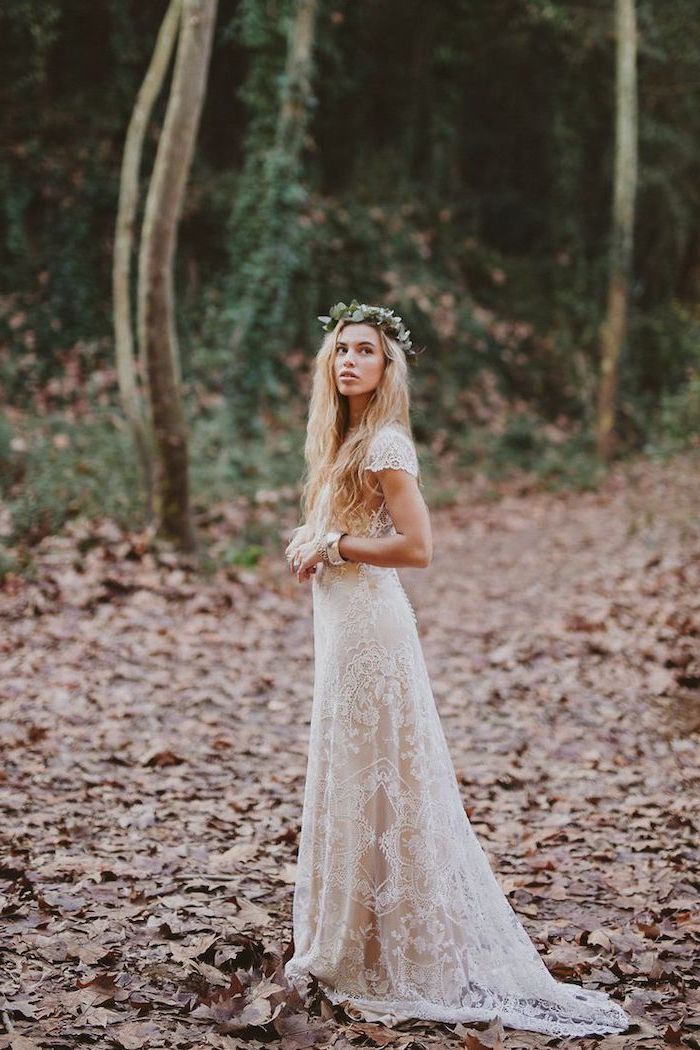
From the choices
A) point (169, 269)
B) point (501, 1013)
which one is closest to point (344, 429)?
point (501, 1013)

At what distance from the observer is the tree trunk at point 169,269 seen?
884 centimetres

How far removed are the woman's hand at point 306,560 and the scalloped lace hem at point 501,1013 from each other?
1467mm

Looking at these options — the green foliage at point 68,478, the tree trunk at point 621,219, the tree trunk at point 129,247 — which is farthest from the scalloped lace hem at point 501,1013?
the tree trunk at point 621,219

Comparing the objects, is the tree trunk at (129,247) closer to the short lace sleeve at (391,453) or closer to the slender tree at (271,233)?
the slender tree at (271,233)

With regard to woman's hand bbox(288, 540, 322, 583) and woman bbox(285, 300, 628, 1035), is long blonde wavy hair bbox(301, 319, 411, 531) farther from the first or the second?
woman's hand bbox(288, 540, 322, 583)

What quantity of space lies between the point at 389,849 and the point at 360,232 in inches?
622

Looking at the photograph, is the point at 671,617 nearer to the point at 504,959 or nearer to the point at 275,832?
the point at 275,832

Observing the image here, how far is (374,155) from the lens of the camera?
62.0ft

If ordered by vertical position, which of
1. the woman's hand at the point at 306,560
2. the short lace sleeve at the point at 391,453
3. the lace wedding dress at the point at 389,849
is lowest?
the lace wedding dress at the point at 389,849

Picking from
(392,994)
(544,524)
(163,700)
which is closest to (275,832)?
(392,994)

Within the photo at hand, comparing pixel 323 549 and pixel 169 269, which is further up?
pixel 169 269

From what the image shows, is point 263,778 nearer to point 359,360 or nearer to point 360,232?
point 359,360

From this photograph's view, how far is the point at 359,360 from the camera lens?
138 inches

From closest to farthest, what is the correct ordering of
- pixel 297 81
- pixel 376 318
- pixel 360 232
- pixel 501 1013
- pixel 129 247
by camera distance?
pixel 501 1013, pixel 376 318, pixel 129 247, pixel 297 81, pixel 360 232
